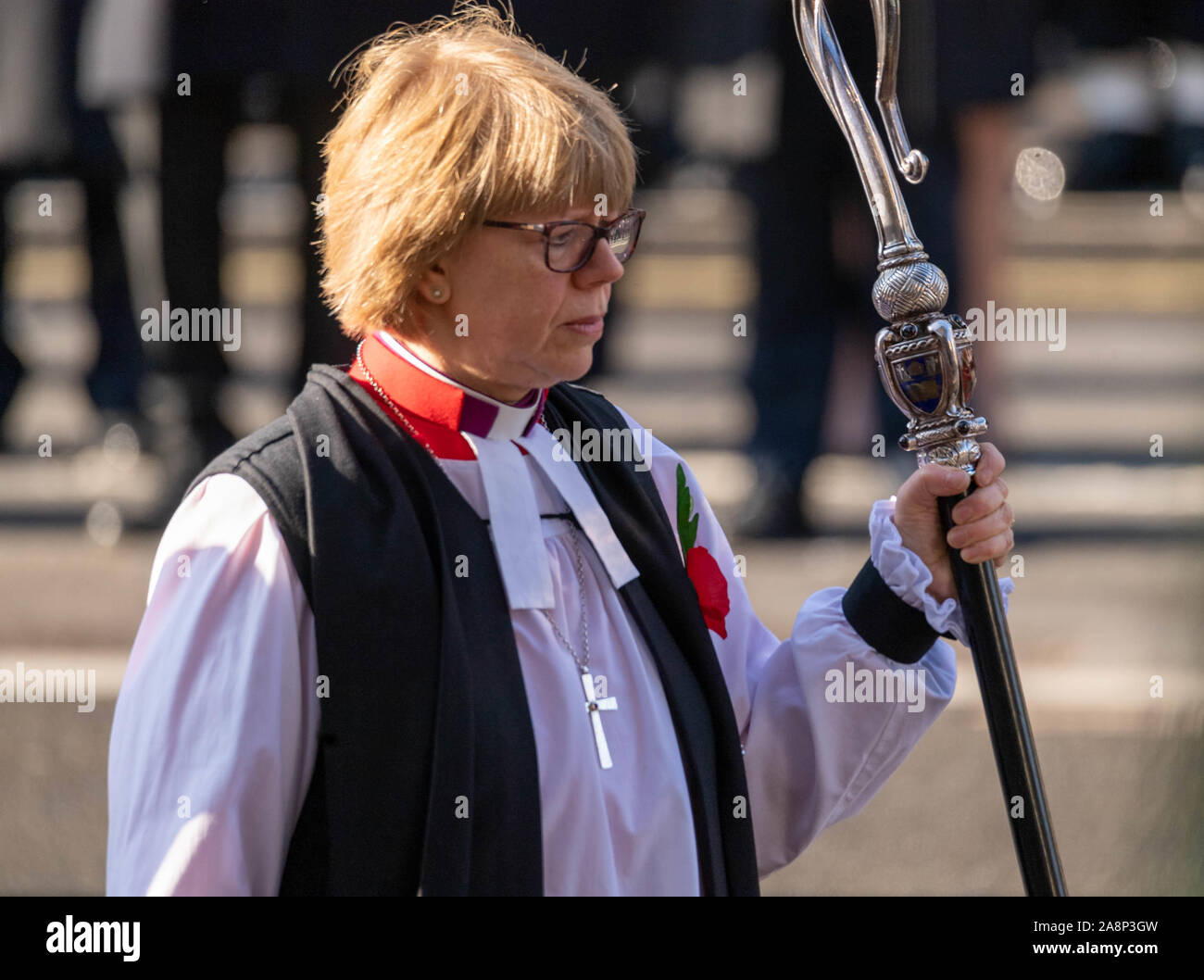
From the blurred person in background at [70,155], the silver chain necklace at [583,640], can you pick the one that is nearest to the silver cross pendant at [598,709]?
the silver chain necklace at [583,640]

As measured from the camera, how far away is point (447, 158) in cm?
203

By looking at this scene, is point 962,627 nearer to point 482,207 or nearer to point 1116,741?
point 482,207

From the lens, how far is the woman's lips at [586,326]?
2.11 m

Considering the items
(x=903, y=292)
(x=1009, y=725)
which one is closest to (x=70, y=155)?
(x=903, y=292)

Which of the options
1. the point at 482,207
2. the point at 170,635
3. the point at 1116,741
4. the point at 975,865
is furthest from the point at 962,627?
the point at 1116,741

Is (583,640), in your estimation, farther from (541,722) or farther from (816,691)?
(816,691)

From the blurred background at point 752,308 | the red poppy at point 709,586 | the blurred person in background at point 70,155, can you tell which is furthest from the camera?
the blurred person in background at point 70,155

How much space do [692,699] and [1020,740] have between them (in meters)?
0.36

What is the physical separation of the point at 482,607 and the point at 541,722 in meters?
0.14

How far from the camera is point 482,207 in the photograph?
2049mm

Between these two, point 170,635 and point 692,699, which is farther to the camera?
point 692,699

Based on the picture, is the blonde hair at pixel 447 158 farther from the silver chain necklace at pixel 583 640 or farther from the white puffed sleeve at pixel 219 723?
the white puffed sleeve at pixel 219 723

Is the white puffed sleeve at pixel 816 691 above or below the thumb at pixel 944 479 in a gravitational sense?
below
